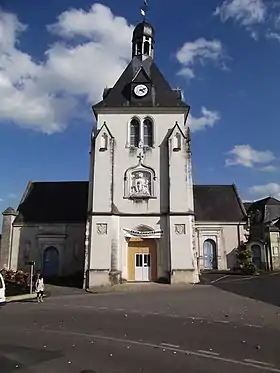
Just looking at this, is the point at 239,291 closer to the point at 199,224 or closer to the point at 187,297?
the point at 187,297

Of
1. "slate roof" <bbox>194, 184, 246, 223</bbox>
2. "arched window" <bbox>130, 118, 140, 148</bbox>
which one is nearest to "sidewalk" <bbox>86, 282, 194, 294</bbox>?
"arched window" <bbox>130, 118, 140, 148</bbox>

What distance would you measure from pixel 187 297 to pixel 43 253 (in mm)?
19598

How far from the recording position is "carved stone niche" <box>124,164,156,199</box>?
91.7ft

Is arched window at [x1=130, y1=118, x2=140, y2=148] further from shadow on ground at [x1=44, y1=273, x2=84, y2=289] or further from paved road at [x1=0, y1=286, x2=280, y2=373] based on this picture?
paved road at [x1=0, y1=286, x2=280, y2=373]

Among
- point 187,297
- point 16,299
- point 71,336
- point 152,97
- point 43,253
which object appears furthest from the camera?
point 43,253

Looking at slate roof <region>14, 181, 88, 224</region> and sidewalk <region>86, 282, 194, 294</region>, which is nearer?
sidewalk <region>86, 282, 194, 294</region>

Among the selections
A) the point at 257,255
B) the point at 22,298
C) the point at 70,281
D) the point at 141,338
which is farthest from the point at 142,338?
the point at 257,255

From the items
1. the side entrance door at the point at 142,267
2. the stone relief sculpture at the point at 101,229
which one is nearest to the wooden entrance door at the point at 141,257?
the side entrance door at the point at 142,267

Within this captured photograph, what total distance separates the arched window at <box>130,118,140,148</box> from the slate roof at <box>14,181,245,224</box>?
34.0 ft

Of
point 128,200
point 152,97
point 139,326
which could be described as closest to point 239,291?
point 128,200

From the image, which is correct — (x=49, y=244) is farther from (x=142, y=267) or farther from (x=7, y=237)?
(x=142, y=267)

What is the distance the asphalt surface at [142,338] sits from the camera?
714 cm

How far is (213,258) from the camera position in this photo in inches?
1535

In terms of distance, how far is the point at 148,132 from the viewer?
2948 centimetres
